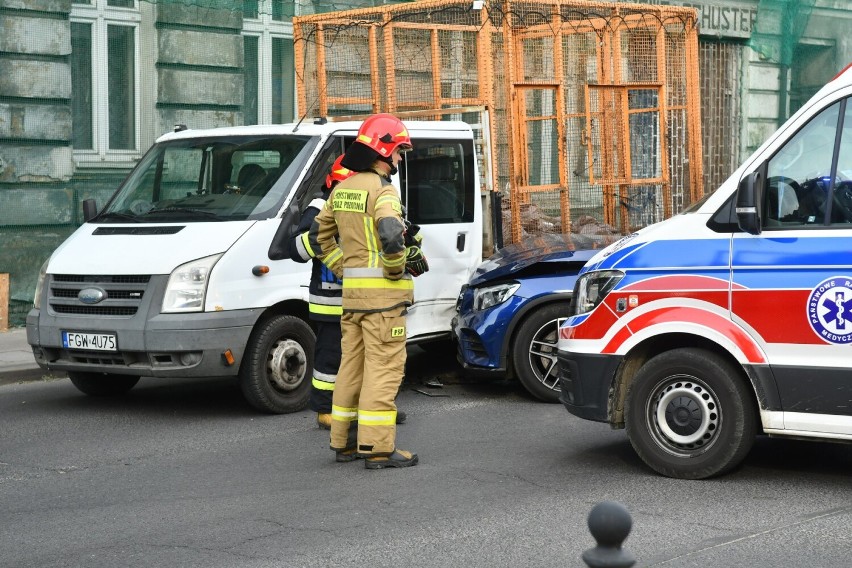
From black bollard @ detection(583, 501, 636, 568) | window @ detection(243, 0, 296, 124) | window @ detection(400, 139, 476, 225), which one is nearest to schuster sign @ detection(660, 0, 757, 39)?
window @ detection(243, 0, 296, 124)

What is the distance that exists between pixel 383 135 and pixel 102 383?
378 centimetres

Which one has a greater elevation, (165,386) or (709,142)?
(709,142)

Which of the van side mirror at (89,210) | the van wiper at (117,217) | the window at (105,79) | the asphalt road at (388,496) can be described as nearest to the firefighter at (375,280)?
the asphalt road at (388,496)

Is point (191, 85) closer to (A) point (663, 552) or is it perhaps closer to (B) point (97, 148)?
(B) point (97, 148)

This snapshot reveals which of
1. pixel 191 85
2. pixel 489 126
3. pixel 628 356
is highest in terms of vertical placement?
pixel 191 85

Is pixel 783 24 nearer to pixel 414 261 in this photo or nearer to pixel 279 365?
pixel 279 365

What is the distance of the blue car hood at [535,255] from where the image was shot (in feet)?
29.8

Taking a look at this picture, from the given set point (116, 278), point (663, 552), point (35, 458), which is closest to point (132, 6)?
point (116, 278)

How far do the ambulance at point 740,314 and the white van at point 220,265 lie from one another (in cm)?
265

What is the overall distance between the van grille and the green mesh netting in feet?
40.8

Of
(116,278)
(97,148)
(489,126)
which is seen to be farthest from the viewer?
(97,148)

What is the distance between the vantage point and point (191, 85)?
15.4 meters

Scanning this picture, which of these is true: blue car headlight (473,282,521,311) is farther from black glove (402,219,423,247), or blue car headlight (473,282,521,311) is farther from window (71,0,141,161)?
window (71,0,141,161)

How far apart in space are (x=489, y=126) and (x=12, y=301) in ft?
19.9
